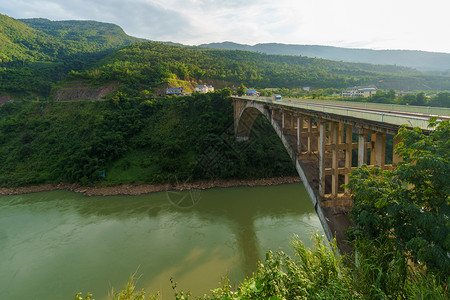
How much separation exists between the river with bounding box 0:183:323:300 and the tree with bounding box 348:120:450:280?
22.6 ft

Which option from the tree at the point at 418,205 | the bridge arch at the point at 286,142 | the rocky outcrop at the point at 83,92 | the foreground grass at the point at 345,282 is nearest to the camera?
the tree at the point at 418,205

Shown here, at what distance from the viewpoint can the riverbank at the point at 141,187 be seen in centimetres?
1856

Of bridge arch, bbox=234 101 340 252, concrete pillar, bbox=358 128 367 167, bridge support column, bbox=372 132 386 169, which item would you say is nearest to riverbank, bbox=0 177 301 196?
bridge arch, bbox=234 101 340 252

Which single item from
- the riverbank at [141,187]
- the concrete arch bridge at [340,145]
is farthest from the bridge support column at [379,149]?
the riverbank at [141,187]

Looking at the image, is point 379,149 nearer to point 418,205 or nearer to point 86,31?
point 418,205

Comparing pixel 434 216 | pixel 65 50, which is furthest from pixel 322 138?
pixel 65 50

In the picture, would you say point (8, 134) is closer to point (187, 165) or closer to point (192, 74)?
point (187, 165)

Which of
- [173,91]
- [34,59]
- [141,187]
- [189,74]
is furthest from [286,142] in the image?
[34,59]

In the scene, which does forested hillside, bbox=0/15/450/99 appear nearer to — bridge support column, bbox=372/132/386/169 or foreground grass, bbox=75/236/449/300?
bridge support column, bbox=372/132/386/169

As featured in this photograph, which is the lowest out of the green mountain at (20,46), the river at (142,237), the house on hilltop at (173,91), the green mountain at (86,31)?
the river at (142,237)

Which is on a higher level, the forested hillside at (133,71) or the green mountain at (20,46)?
the green mountain at (20,46)

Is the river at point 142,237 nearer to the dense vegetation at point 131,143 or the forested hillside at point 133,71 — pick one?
the dense vegetation at point 131,143

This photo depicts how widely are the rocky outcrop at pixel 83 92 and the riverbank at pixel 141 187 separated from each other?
15439 millimetres

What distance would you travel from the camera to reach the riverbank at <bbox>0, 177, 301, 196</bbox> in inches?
731
